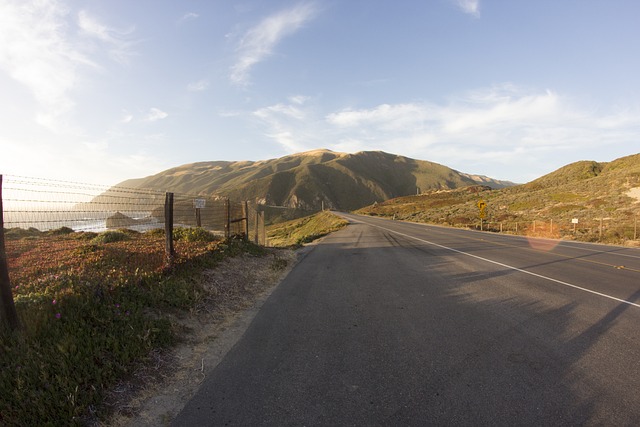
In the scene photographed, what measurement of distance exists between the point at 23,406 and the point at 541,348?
6056 mm

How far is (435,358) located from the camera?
14.0 ft

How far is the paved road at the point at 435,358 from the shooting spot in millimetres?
3191

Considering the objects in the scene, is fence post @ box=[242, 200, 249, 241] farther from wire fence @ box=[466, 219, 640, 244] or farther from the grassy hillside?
the grassy hillside

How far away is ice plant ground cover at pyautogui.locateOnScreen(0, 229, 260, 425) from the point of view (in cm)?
329

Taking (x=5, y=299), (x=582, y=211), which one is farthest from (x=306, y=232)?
(x=5, y=299)

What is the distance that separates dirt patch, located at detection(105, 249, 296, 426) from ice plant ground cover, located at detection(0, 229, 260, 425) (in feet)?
0.74

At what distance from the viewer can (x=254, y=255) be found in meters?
12.3

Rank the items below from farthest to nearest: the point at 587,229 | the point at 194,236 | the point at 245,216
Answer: the point at 587,229
the point at 245,216
the point at 194,236

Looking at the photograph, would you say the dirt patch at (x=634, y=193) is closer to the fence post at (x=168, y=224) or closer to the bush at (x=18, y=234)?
the fence post at (x=168, y=224)

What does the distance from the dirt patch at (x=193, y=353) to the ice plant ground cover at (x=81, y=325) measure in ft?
0.74

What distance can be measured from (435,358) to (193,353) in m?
3.36

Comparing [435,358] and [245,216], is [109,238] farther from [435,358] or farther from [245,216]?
[435,358]

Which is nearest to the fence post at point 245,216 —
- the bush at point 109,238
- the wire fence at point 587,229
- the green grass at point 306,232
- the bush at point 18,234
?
the bush at point 109,238

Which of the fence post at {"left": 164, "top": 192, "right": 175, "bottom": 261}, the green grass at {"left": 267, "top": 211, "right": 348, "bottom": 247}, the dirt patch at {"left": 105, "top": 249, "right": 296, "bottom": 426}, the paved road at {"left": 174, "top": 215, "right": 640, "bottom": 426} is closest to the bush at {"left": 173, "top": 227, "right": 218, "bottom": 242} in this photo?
the dirt patch at {"left": 105, "top": 249, "right": 296, "bottom": 426}
